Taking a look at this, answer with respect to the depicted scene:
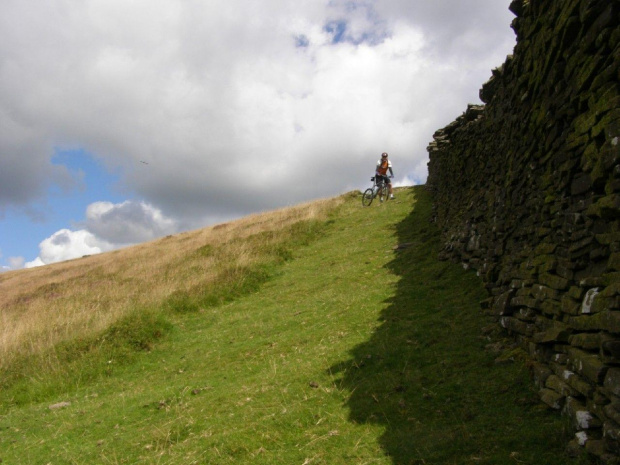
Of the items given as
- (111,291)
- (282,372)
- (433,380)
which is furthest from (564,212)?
(111,291)

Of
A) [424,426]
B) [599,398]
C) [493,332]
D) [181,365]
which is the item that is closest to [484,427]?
[424,426]

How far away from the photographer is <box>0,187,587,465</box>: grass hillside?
5.11m

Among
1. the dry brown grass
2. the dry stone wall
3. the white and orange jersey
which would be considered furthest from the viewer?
the white and orange jersey

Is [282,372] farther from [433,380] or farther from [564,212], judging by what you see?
[564,212]

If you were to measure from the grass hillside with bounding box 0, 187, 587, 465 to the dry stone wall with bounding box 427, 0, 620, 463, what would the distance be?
1.68ft

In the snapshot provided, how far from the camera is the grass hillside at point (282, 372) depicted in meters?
5.11

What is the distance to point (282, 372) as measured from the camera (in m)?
7.63

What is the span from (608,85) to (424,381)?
4.09 m

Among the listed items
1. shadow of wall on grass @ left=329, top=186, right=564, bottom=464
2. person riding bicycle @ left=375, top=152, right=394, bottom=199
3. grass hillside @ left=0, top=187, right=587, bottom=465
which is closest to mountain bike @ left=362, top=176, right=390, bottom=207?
person riding bicycle @ left=375, top=152, right=394, bottom=199

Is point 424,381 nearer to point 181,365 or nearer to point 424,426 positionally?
point 424,426

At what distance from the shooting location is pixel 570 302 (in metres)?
4.81

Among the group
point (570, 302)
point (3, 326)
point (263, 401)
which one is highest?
point (3, 326)

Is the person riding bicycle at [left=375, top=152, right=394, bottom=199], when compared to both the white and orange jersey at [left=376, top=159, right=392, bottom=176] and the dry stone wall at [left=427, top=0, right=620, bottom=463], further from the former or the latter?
the dry stone wall at [left=427, top=0, right=620, bottom=463]

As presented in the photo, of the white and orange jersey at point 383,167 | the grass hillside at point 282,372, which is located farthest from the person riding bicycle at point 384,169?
the grass hillside at point 282,372
